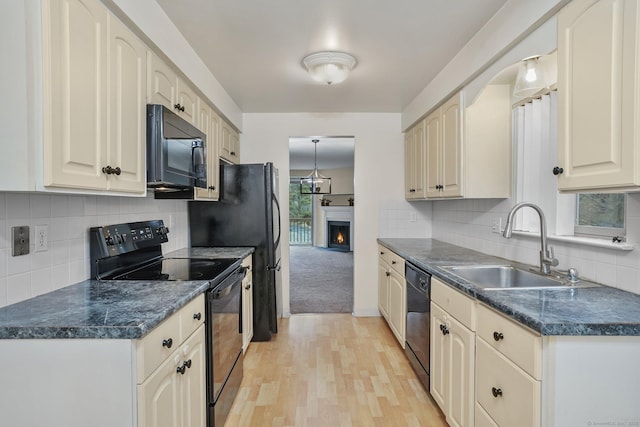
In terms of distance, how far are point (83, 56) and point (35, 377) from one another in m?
1.07

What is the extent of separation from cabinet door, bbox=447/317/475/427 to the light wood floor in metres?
0.35

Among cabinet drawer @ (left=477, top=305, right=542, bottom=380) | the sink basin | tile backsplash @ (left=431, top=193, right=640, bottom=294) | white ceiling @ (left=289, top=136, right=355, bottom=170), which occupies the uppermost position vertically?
white ceiling @ (left=289, top=136, right=355, bottom=170)

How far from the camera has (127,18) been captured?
154 cm

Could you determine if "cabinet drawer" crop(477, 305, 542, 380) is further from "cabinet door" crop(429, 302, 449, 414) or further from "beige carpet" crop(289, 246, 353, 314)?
"beige carpet" crop(289, 246, 353, 314)

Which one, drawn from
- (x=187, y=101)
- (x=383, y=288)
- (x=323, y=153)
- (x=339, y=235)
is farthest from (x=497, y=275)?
(x=339, y=235)

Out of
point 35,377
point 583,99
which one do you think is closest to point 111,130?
point 35,377

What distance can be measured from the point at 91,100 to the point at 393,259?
2551mm

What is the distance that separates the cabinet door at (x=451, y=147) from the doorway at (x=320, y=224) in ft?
4.90

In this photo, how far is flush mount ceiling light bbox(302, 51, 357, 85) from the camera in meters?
2.43

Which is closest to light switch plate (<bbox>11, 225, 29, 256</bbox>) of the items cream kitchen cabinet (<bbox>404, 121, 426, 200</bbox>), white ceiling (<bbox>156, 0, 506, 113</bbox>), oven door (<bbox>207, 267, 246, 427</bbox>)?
oven door (<bbox>207, 267, 246, 427</bbox>)

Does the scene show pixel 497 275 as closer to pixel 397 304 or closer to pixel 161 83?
pixel 397 304

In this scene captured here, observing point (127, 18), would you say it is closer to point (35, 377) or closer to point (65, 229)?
point (65, 229)

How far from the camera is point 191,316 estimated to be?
1.58m

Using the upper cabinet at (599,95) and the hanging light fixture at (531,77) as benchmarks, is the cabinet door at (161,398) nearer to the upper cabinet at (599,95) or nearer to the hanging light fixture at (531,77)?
the upper cabinet at (599,95)
